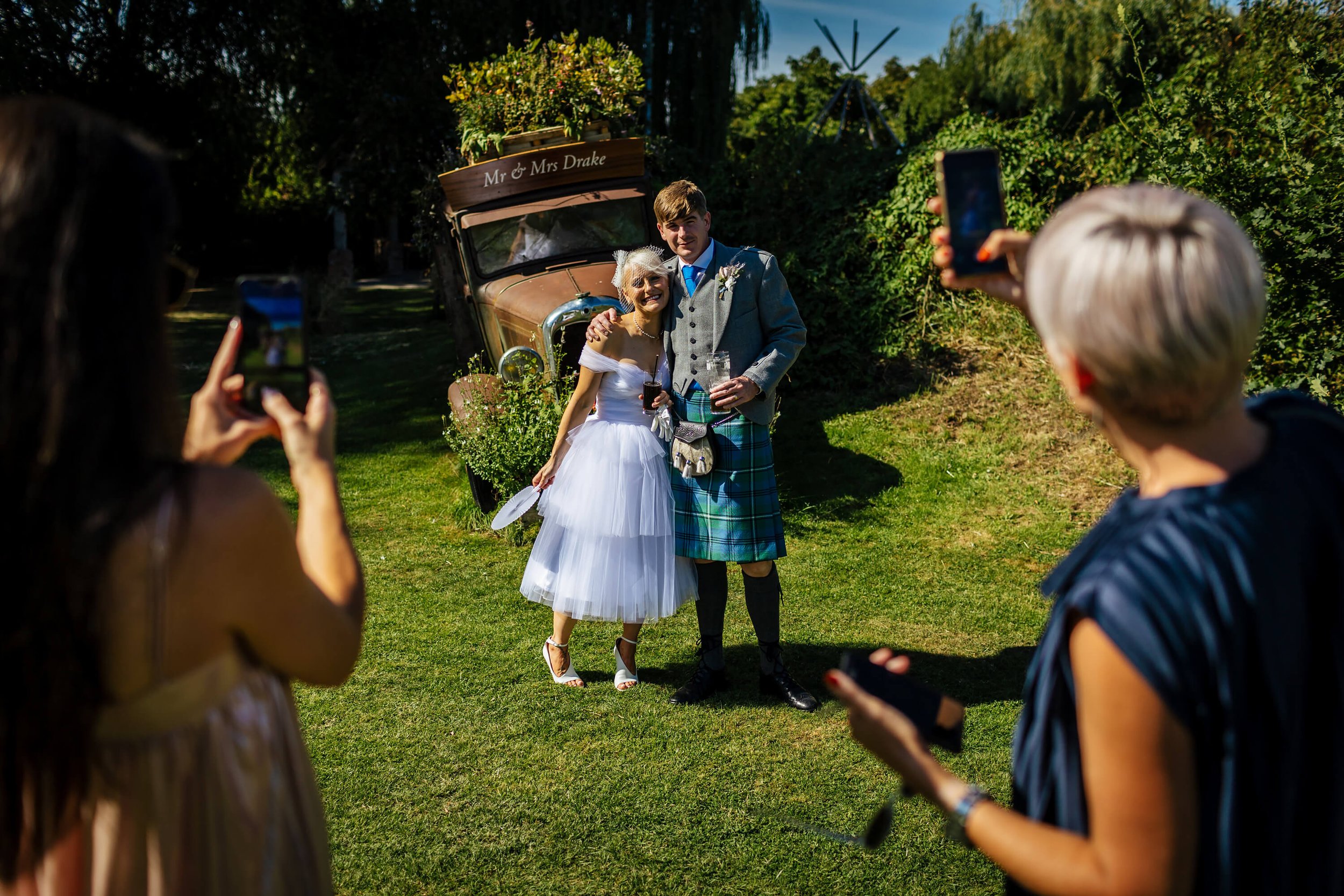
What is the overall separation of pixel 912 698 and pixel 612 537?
9.21 feet

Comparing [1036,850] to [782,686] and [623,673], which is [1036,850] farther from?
[623,673]

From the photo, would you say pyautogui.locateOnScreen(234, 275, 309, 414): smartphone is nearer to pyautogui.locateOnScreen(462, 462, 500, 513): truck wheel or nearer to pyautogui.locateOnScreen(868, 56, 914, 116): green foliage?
pyautogui.locateOnScreen(462, 462, 500, 513): truck wheel

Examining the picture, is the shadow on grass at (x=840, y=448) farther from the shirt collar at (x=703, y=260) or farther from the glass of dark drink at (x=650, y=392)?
the shirt collar at (x=703, y=260)

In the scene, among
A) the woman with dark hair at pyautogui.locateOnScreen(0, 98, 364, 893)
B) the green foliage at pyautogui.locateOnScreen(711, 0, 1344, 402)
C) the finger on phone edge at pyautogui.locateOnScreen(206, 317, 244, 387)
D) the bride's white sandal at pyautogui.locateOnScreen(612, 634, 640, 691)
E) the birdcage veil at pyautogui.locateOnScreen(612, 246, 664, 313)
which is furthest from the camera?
the green foliage at pyautogui.locateOnScreen(711, 0, 1344, 402)

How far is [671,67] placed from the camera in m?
14.4

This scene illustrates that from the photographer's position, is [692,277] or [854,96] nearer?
[692,277]

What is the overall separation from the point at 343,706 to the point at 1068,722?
3601 mm

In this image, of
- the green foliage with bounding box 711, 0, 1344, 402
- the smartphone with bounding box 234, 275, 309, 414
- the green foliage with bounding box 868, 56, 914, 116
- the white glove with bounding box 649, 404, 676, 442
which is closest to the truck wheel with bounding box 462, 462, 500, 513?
the white glove with bounding box 649, 404, 676, 442

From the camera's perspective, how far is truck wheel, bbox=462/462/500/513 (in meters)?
6.77

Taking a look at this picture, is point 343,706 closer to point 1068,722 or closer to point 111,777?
point 111,777

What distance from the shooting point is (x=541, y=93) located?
7.80 metres

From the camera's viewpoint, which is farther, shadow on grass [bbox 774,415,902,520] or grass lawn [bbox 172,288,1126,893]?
shadow on grass [bbox 774,415,902,520]

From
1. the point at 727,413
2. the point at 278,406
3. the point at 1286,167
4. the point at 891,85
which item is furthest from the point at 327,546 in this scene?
the point at 891,85

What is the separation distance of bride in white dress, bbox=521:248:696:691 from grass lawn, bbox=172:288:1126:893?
0.40 metres
